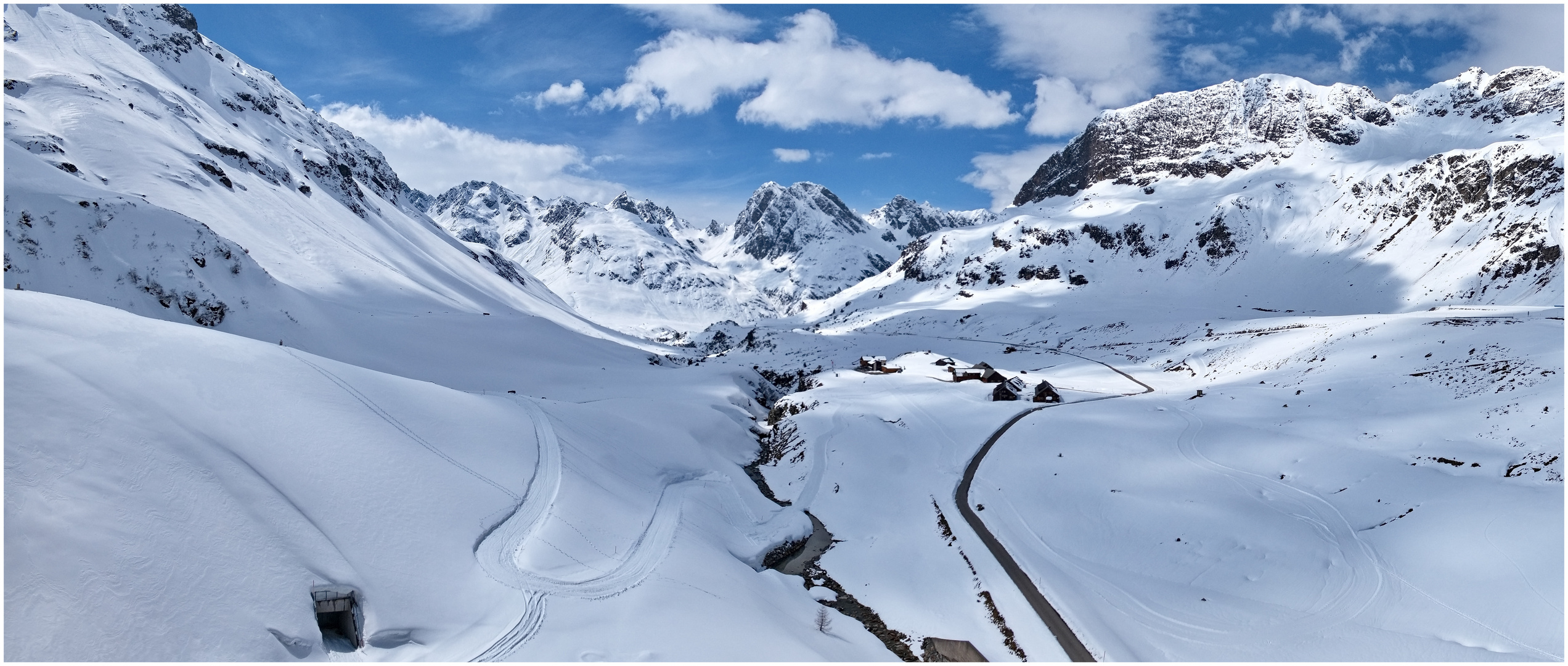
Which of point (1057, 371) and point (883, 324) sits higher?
point (883, 324)

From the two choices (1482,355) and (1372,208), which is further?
(1372,208)

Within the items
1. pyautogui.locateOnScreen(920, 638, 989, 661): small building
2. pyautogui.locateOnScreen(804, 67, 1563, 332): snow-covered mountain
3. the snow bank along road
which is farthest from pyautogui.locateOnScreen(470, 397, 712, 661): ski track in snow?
pyautogui.locateOnScreen(804, 67, 1563, 332): snow-covered mountain

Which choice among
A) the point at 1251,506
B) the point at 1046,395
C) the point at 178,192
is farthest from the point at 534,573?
the point at 178,192

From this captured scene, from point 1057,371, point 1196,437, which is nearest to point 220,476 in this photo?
point 1196,437

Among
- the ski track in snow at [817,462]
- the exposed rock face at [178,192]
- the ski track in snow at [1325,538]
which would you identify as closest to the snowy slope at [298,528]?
the ski track in snow at [817,462]

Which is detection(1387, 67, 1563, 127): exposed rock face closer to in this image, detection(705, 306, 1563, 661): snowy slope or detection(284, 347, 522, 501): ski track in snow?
detection(705, 306, 1563, 661): snowy slope

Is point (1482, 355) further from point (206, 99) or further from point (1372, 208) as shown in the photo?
point (206, 99)

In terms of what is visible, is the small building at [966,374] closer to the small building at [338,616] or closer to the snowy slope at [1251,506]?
the snowy slope at [1251,506]
